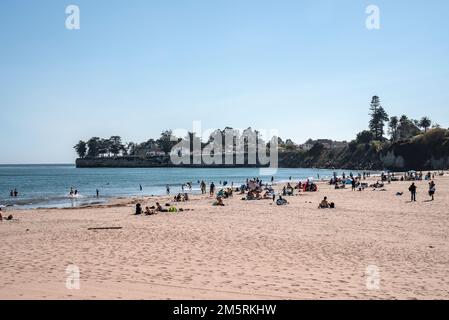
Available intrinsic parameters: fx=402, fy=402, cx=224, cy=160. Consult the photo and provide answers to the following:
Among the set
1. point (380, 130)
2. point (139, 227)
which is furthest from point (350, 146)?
point (139, 227)

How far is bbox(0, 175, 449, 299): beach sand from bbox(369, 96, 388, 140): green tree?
140m

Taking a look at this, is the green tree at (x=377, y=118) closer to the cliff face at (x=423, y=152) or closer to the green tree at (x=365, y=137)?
the green tree at (x=365, y=137)

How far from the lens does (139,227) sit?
63.6 feet

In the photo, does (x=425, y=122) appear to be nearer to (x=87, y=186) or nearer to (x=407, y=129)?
(x=407, y=129)

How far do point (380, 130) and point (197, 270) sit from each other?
158 meters

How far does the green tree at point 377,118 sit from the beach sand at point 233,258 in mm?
139991

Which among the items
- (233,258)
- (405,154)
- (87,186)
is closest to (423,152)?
(405,154)

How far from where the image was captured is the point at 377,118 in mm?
153000

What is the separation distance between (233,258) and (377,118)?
15329 cm
